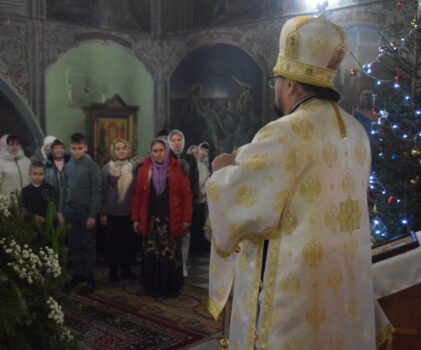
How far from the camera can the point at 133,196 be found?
5.61 meters

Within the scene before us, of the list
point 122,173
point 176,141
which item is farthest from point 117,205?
point 176,141

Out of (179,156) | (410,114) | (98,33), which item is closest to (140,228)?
(179,156)

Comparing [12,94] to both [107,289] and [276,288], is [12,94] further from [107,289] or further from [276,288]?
[276,288]

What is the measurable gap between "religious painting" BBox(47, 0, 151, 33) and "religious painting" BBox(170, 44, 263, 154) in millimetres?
1283

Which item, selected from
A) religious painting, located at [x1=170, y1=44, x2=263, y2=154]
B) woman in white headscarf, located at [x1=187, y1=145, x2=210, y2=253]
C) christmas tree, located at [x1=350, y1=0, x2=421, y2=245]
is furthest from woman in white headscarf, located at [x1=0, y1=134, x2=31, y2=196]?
christmas tree, located at [x1=350, y1=0, x2=421, y2=245]

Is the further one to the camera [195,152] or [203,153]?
[203,153]

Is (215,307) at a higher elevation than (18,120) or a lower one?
lower

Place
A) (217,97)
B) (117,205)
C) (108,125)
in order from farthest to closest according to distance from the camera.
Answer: (217,97) < (108,125) < (117,205)

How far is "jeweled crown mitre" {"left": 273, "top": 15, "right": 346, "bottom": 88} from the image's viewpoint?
6.81 ft

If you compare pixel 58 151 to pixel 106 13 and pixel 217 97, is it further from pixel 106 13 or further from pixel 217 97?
pixel 106 13

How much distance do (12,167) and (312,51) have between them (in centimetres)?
532

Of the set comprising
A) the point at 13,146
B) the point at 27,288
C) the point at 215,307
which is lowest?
the point at 215,307

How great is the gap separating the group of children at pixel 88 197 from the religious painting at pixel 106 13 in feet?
10.8

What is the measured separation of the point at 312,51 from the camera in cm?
208
